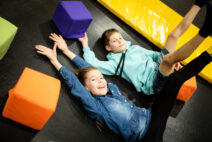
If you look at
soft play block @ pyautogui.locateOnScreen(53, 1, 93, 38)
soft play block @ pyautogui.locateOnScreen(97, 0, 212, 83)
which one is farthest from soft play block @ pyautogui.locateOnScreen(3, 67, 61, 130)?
soft play block @ pyautogui.locateOnScreen(97, 0, 212, 83)

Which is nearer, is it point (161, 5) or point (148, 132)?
point (148, 132)

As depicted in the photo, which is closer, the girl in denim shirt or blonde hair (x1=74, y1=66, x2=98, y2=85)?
the girl in denim shirt

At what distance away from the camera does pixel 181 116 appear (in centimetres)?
223

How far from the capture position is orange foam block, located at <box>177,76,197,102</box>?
2164 mm

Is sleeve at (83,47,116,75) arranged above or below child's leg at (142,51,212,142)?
below

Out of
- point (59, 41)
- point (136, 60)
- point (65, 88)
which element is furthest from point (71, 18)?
point (136, 60)

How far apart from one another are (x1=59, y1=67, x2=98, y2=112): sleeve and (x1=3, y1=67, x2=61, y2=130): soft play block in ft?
0.81

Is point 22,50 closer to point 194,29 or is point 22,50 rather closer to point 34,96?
point 34,96

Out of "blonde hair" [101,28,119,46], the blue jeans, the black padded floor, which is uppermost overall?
the blue jeans

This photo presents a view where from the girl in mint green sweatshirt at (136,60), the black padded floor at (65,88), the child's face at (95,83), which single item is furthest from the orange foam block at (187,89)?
the child's face at (95,83)

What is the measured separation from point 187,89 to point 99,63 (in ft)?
2.99

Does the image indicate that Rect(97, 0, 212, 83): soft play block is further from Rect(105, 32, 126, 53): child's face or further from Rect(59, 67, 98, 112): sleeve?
Rect(59, 67, 98, 112): sleeve

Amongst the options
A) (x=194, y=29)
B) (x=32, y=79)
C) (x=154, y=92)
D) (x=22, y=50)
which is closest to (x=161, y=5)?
(x=194, y=29)

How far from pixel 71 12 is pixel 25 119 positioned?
40.4 inches
